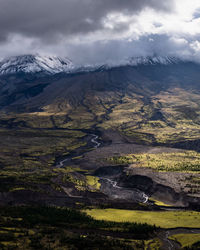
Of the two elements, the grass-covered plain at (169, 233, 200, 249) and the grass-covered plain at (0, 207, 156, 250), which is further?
the grass-covered plain at (169, 233, 200, 249)

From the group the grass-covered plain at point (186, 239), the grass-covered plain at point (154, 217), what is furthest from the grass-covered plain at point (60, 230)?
the grass-covered plain at point (186, 239)

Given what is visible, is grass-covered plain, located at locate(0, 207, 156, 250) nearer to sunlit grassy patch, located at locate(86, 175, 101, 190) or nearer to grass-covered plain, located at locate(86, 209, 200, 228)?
grass-covered plain, located at locate(86, 209, 200, 228)

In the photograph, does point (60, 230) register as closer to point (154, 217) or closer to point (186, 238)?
point (154, 217)

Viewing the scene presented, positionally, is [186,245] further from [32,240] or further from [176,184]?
[176,184]

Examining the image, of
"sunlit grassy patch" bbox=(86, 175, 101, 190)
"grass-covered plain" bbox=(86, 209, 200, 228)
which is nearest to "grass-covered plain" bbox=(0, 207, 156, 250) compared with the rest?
"grass-covered plain" bbox=(86, 209, 200, 228)

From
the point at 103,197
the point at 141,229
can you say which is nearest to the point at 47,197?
the point at 103,197

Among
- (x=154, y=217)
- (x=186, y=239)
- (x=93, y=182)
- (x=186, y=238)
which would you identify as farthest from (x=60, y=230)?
(x=93, y=182)

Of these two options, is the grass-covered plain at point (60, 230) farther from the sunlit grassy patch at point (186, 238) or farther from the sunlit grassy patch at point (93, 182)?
the sunlit grassy patch at point (93, 182)
